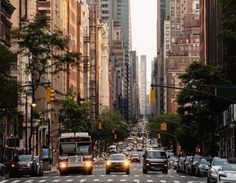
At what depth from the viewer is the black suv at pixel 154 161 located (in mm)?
67438

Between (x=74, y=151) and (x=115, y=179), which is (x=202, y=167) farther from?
(x=74, y=151)

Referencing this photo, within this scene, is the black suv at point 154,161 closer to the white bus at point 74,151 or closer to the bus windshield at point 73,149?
the white bus at point 74,151

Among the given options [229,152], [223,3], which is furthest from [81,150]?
[229,152]

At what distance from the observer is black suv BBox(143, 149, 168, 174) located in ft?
221

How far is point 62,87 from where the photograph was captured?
155 m

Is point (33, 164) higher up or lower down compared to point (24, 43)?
lower down

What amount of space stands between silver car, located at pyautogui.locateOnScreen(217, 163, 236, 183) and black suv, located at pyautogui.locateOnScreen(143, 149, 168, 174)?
29953 mm

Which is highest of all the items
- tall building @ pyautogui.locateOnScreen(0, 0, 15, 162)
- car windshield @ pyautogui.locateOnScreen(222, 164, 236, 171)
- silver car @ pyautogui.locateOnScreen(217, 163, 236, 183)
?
tall building @ pyautogui.locateOnScreen(0, 0, 15, 162)

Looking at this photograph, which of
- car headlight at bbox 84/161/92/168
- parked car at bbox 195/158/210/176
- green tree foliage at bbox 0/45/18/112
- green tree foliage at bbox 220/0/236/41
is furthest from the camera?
green tree foliage at bbox 0/45/18/112

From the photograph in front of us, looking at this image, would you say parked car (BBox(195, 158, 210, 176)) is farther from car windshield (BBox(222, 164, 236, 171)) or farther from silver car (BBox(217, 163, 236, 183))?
silver car (BBox(217, 163, 236, 183))

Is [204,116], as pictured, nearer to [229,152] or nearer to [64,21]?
[229,152]

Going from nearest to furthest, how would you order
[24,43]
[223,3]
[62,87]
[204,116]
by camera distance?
[223,3]
[24,43]
[204,116]
[62,87]

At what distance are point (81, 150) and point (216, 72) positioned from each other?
112 ft

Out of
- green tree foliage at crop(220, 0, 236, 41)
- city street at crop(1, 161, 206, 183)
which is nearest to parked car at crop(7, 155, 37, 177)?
city street at crop(1, 161, 206, 183)
